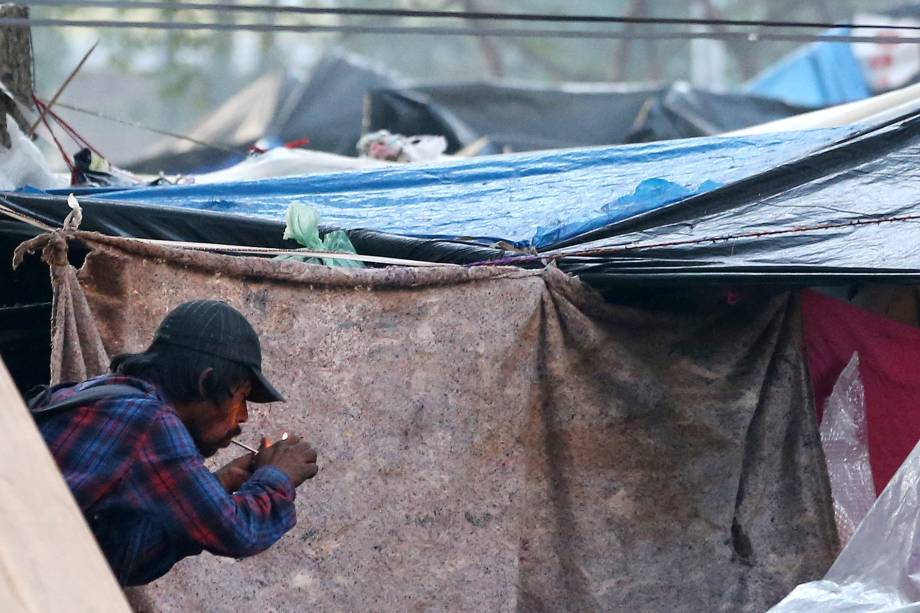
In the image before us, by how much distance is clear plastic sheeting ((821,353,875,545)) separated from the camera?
4230mm

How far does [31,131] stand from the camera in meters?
5.01

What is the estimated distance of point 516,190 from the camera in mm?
4496

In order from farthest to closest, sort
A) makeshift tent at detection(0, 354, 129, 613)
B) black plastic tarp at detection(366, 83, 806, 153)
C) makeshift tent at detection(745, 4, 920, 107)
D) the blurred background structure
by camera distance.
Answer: the blurred background structure < makeshift tent at detection(745, 4, 920, 107) < black plastic tarp at detection(366, 83, 806, 153) < makeshift tent at detection(0, 354, 129, 613)

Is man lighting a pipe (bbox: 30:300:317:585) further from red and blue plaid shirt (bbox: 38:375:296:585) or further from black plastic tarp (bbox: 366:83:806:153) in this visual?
black plastic tarp (bbox: 366:83:806:153)

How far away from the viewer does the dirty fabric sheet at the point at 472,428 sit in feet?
11.7

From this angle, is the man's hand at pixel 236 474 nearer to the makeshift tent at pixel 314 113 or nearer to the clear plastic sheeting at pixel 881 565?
the clear plastic sheeting at pixel 881 565

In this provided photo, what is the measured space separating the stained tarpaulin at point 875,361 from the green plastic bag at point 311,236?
1.54 meters

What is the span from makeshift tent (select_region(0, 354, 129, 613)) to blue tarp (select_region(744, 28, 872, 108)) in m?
11.1

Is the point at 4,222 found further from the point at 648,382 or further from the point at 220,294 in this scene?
the point at 648,382

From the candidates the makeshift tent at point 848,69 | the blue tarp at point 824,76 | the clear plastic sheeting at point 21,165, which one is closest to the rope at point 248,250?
the clear plastic sheeting at point 21,165

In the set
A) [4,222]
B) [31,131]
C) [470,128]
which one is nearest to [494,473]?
[4,222]

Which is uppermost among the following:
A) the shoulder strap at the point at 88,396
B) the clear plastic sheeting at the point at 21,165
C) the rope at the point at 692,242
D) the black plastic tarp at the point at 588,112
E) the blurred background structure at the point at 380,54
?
the blurred background structure at the point at 380,54

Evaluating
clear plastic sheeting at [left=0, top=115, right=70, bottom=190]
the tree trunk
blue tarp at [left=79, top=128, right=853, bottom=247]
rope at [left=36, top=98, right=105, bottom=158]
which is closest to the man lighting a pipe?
blue tarp at [left=79, top=128, right=853, bottom=247]

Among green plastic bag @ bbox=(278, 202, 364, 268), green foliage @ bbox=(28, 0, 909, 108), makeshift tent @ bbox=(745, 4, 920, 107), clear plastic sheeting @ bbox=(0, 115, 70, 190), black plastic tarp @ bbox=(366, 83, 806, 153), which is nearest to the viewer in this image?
green plastic bag @ bbox=(278, 202, 364, 268)
